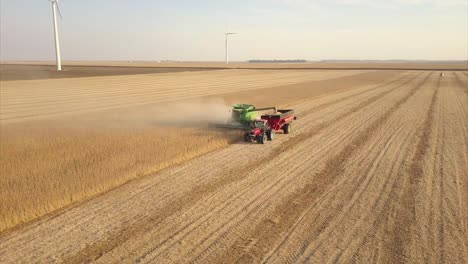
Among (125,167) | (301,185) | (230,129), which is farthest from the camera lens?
(230,129)

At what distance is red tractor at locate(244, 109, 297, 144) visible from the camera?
13.7 metres

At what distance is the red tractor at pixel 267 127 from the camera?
13.7 metres

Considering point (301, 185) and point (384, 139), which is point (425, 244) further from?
point (384, 139)

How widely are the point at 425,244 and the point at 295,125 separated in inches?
460

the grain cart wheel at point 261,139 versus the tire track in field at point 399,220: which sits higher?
the grain cart wheel at point 261,139

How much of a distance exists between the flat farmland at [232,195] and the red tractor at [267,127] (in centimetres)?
42

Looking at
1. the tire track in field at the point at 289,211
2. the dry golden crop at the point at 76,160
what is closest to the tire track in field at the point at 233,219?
the tire track in field at the point at 289,211

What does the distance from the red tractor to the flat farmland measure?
42 cm

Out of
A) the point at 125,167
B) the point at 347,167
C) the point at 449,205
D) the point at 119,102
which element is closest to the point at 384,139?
the point at 347,167

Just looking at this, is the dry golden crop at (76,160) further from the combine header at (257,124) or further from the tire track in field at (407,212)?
the tire track in field at (407,212)

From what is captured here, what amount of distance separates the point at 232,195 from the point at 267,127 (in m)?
6.14

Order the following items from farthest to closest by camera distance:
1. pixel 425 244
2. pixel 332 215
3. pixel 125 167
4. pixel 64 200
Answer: pixel 125 167, pixel 64 200, pixel 332 215, pixel 425 244

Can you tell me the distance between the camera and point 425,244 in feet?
20.5

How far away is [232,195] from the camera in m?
8.46
